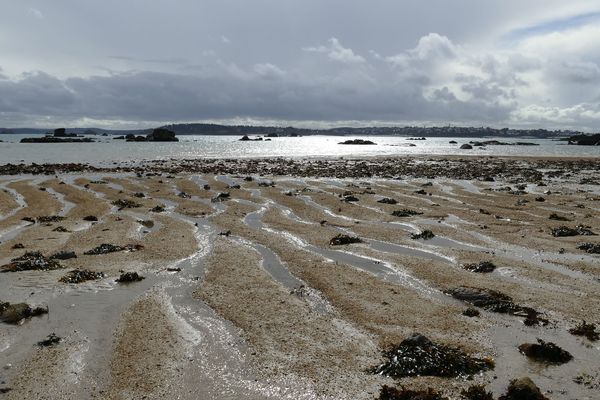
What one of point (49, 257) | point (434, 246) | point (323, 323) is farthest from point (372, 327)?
point (49, 257)

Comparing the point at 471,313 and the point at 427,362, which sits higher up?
the point at 427,362

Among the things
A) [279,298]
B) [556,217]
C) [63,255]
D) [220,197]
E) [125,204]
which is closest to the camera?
[279,298]

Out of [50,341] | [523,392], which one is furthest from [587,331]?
[50,341]

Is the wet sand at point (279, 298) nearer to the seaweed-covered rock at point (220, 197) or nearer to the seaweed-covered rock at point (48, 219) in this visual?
the seaweed-covered rock at point (48, 219)

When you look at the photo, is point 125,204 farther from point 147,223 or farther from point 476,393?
point 476,393

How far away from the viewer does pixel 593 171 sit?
5272cm

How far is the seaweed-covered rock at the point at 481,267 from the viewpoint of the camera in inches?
561

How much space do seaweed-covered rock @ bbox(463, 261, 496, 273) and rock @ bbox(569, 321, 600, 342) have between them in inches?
168

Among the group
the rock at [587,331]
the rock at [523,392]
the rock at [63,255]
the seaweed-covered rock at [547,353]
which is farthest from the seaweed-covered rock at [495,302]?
the rock at [63,255]

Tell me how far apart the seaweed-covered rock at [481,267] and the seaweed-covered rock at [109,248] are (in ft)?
36.5

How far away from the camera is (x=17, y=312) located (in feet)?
34.3

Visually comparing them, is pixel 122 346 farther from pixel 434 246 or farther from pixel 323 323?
pixel 434 246

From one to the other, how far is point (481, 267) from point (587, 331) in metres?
4.67

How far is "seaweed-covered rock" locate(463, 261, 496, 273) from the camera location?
14.3 meters
